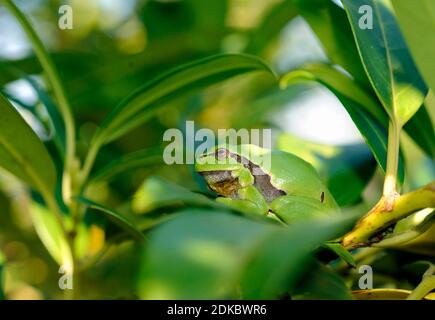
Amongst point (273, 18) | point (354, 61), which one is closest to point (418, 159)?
point (273, 18)

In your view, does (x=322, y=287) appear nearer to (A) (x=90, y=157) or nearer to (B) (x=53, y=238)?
(A) (x=90, y=157)

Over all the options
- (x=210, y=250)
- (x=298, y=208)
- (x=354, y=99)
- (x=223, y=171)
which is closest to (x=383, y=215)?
(x=298, y=208)

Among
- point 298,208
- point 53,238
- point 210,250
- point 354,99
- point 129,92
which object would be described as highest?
point 129,92

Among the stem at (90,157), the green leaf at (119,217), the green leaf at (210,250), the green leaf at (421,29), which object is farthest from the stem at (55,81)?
the green leaf at (210,250)

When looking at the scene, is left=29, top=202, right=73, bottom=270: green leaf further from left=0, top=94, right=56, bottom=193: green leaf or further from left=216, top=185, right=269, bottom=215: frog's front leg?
left=216, top=185, right=269, bottom=215: frog's front leg

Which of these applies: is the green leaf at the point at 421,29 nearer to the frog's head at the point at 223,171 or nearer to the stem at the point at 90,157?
the frog's head at the point at 223,171
